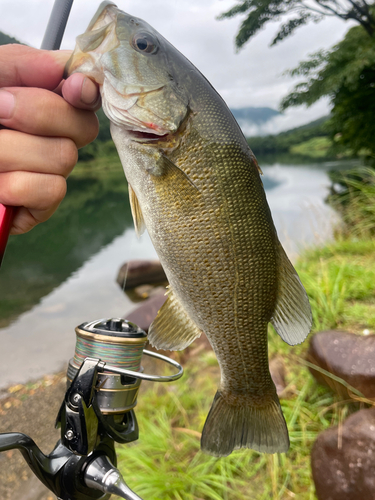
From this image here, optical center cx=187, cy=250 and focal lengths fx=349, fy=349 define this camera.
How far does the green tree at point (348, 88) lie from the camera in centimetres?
1062

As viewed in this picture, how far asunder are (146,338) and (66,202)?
65.9ft

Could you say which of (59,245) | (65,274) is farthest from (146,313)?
(59,245)

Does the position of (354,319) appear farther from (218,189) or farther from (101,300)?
(101,300)

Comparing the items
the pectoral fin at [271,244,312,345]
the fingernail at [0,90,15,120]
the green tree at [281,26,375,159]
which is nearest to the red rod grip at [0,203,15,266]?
the fingernail at [0,90,15,120]

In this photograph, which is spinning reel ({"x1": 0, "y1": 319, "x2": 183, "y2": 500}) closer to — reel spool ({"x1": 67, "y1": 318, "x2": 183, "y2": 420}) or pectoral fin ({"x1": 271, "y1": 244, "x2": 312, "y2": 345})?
reel spool ({"x1": 67, "y1": 318, "x2": 183, "y2": 420})

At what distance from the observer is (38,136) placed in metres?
1.01

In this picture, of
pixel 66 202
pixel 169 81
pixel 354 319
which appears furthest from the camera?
pixel 66 202

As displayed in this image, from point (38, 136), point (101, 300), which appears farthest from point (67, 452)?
point (101, 300)

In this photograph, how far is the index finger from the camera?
97 cm

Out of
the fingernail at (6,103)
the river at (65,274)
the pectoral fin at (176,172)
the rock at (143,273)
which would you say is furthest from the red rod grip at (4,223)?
the rock at (143,273)

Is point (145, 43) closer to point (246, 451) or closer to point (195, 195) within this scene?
point (195, 195)

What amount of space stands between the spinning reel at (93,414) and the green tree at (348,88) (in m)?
10.9

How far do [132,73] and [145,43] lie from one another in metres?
0.12

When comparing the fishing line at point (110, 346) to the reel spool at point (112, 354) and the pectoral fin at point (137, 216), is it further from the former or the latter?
the pectoral fin at point (137, 216)
